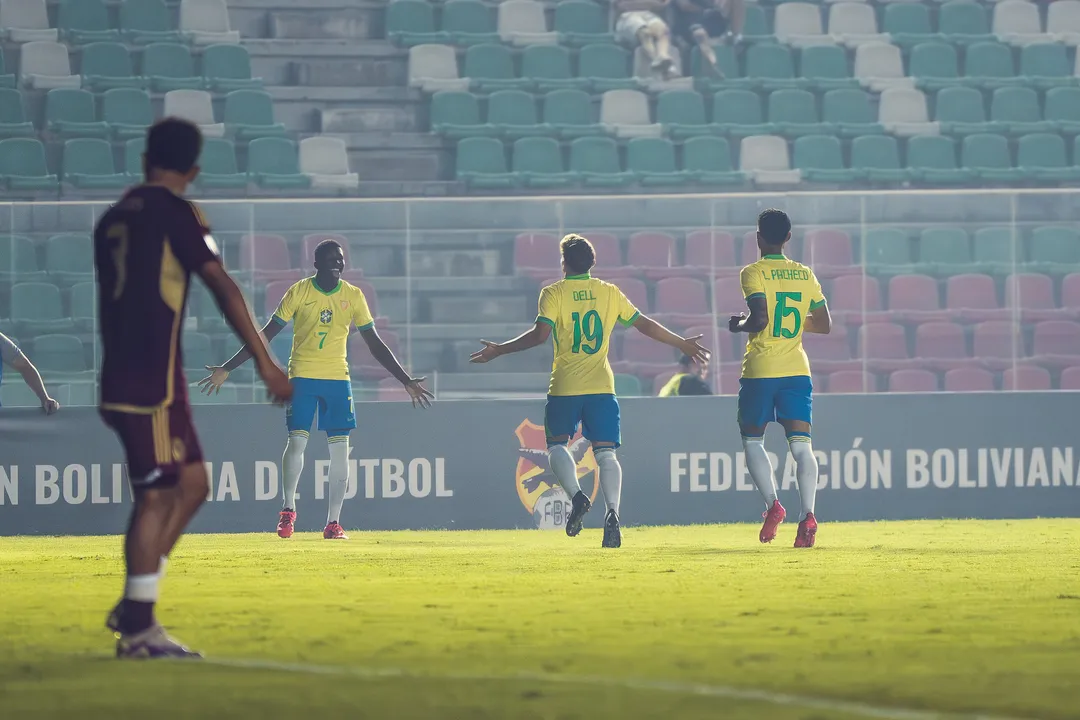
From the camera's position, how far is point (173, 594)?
25.6 feet

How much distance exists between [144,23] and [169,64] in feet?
3.25

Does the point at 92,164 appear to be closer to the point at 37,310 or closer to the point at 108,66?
the point at 108,66

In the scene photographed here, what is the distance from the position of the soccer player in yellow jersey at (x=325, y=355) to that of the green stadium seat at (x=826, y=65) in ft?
39.3

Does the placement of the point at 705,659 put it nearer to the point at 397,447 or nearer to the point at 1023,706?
the point at 1023,706

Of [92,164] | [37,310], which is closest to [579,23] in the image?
[92,164]

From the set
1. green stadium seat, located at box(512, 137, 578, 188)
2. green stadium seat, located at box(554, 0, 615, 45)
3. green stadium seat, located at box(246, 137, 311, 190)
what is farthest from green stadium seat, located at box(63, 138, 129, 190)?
green stadium seat, located at box(554, 0, 615, 45)

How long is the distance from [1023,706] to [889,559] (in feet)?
17.8

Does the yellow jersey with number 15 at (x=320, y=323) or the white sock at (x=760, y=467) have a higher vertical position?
the yellow jersey with number 15 at (x=320, y=323)

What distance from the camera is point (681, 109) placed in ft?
71.6

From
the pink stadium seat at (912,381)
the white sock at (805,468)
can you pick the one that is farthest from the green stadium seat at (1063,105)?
the white sock at (805,468)

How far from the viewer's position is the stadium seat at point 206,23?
22.1 m

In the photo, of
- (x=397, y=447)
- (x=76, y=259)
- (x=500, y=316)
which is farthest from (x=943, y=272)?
(x=76, y=259)

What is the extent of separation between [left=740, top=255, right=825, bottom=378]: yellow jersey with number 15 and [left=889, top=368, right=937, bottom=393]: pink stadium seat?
173 inches

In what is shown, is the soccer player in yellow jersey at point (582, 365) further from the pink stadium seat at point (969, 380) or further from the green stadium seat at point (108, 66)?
the green stadium seat at point (108, 66)
